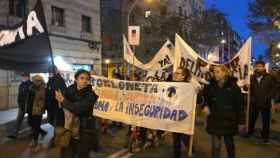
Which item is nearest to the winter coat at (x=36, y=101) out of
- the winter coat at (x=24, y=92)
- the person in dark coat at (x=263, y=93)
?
the winter coat at (x=24, y=92)

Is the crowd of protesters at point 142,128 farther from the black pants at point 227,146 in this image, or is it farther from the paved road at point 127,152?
the paved road at point 127,152

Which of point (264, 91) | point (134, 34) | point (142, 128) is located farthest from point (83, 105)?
point (134, 34)

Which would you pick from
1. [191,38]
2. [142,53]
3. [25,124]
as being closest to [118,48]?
[142,53]

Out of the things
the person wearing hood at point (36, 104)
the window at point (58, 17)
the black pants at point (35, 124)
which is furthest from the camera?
the window at point (58, 17)

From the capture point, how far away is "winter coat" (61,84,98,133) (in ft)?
19.6

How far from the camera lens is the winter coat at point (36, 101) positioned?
1046 cm

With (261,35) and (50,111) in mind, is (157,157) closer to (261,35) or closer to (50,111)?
(50,111)

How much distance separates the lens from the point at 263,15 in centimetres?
3553

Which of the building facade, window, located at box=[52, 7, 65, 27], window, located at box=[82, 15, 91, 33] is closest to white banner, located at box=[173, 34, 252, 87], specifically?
the building facade

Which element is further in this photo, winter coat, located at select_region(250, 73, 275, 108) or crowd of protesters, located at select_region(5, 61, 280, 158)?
winter coat, located at select_region(250, 73, 275, 108)

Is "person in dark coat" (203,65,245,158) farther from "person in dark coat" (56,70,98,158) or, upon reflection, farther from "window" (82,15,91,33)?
"window" (82,15,91,33)

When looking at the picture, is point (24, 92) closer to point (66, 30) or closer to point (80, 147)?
point (80, 147)

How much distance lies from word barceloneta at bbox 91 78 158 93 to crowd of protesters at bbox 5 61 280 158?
0.71 m

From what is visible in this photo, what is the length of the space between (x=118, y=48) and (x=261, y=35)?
1212 cm
